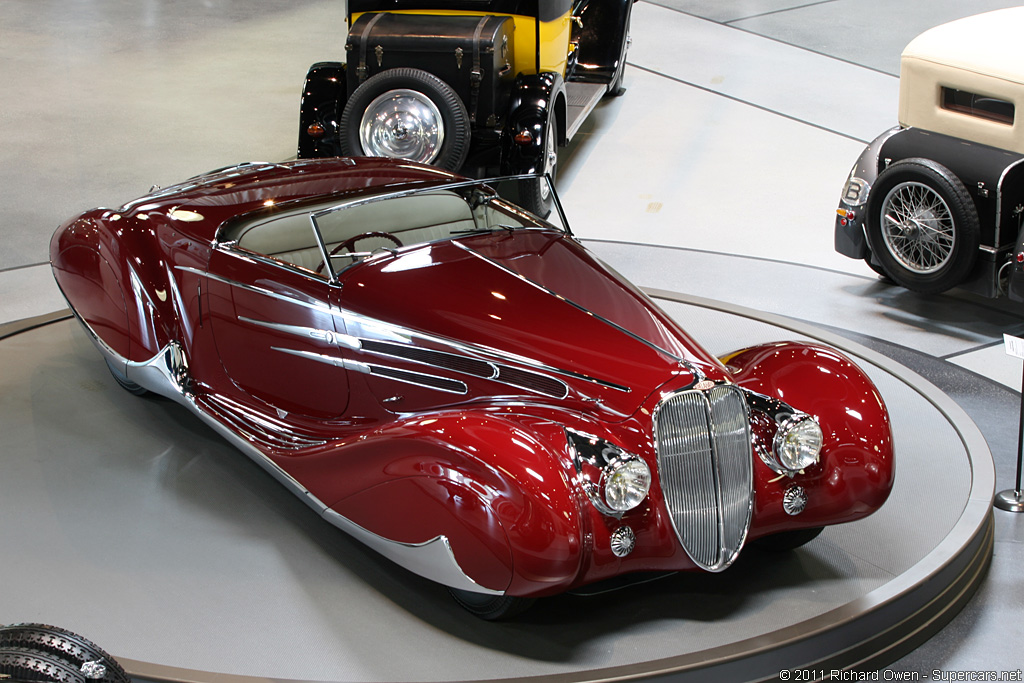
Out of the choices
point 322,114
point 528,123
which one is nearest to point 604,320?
point 528,123

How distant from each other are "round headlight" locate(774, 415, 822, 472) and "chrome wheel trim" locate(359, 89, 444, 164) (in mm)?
3791

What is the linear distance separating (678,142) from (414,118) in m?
3.23

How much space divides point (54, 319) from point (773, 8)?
1069cm

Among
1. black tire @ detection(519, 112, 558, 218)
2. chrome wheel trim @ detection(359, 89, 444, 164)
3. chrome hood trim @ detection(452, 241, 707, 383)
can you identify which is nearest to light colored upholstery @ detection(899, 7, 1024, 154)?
black tire @ detection(519, 112, 558, 218)

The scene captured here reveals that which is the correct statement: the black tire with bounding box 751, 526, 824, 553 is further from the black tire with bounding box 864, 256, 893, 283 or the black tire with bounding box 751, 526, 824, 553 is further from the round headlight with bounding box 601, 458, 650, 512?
the black tire with bounding box 864, 256, 893, 283

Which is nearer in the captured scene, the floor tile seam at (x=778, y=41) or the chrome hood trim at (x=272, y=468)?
the chrome hood trim at (x=272, y=468)

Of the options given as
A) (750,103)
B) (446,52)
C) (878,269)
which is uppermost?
(446,52)

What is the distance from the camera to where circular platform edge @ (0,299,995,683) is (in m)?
2.96

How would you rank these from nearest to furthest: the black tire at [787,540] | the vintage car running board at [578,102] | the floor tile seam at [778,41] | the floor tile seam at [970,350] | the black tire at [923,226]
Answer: the black tire at [787,540]
the floor tile seam at [970,350]
the black tire at [923,226]
the vintage car running board at [578,102]
the floor tile seam at [778,41]

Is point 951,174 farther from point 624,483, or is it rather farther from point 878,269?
point 624,483

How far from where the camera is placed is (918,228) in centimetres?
576

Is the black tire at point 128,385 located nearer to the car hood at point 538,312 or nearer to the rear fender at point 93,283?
the rear fender at point 93,283

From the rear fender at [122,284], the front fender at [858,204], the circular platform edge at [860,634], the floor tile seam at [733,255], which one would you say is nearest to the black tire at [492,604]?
the circular platform edge at [860,634]

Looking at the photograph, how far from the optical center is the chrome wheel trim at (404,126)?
6504mm
